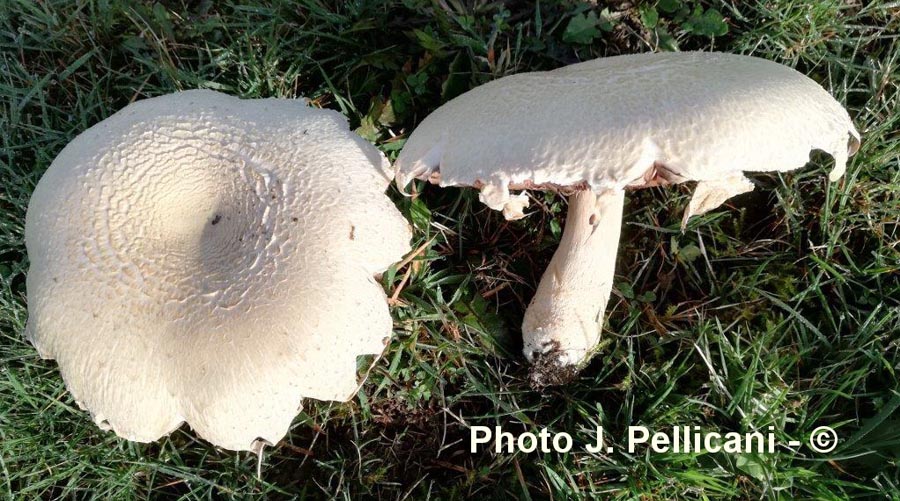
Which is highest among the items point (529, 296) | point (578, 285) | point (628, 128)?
point (628, 128)

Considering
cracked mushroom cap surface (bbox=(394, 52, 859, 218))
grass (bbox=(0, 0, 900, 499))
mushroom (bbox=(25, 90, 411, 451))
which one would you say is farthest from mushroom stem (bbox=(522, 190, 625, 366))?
mushroom (bbox=(25, 90, 411, 451))

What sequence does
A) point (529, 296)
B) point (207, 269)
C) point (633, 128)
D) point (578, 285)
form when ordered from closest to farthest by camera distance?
point (633, 128)
point (207, 269)
point (578, 285)
point (529, 296)

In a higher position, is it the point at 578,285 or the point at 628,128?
the point at 628,128

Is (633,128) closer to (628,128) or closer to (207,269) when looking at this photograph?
(628,128)

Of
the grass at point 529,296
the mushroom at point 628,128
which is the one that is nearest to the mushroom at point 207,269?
the mushroom at point 628,128

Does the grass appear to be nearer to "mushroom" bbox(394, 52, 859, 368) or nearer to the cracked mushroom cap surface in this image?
"mushroom" bbox(394, 52, 859, 368)

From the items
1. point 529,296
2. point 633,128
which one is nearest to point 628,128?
point 633,128
